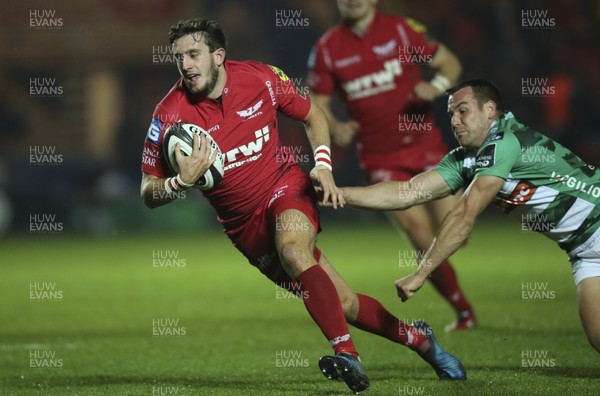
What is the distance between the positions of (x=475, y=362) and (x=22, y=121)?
73.0 feet

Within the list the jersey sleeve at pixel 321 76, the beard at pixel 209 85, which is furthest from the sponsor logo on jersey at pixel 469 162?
→ the jersey sleeve at pixel 321 76

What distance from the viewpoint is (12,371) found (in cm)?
709

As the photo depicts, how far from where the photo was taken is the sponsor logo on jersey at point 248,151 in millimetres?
6172

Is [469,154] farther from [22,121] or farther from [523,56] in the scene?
[22,121]

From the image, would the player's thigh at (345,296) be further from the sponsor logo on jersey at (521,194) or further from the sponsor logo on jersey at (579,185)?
the sponsor logo on jersey at (579,185)

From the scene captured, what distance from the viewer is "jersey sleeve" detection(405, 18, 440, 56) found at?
8742 millimetres

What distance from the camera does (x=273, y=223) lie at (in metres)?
5.99

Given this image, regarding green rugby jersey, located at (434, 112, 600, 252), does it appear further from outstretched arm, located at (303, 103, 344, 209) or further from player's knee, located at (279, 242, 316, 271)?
player's knee, located at (279, 242, 316, 271)

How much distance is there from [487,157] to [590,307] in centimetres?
111

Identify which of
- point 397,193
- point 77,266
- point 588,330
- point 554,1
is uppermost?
point 554,1

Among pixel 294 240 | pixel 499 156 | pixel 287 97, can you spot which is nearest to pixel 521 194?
A: pixel 499 156

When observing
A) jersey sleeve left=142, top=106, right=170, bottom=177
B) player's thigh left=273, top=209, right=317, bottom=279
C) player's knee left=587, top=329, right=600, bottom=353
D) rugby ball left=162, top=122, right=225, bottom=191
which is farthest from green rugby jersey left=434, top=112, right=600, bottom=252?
jersey sleeve left=142, top=106, right=170, bottom=177

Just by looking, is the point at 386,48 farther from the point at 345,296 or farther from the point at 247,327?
the point at 345,296

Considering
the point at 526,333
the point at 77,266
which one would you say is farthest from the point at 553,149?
the point at 77,266
